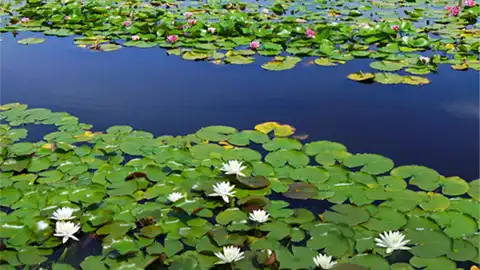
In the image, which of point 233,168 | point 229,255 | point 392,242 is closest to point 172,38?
point 233,168

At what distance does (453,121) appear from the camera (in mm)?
3150

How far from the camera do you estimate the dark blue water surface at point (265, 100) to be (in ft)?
9.64

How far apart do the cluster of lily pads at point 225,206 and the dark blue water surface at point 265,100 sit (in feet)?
0.87

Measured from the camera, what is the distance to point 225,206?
229 centimetres

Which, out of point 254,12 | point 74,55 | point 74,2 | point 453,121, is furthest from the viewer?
point 74,2

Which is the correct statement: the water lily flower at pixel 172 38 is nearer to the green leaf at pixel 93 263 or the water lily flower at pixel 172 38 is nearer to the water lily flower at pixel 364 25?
the water lily flower at pixel 364 25

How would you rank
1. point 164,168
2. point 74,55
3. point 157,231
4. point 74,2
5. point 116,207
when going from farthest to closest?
point 74,2 → point 74,55 → point 164,168 → point 116,207 → point 157,231

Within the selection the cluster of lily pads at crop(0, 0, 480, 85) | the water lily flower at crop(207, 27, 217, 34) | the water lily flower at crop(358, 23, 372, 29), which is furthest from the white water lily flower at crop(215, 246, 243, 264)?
the water lily flower at crop(358, 23, 372, 29)

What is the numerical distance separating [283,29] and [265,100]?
5.75ft

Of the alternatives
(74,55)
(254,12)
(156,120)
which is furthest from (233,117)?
(254,12)

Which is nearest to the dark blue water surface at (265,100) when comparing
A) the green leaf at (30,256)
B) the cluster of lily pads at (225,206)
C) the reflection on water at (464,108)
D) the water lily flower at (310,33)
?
the reflection on water at (464,108)

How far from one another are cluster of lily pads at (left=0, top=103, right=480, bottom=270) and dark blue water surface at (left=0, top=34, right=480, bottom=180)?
26cm

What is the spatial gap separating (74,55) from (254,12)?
249 centimetres

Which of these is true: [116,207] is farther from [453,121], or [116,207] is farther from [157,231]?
[453,121]
